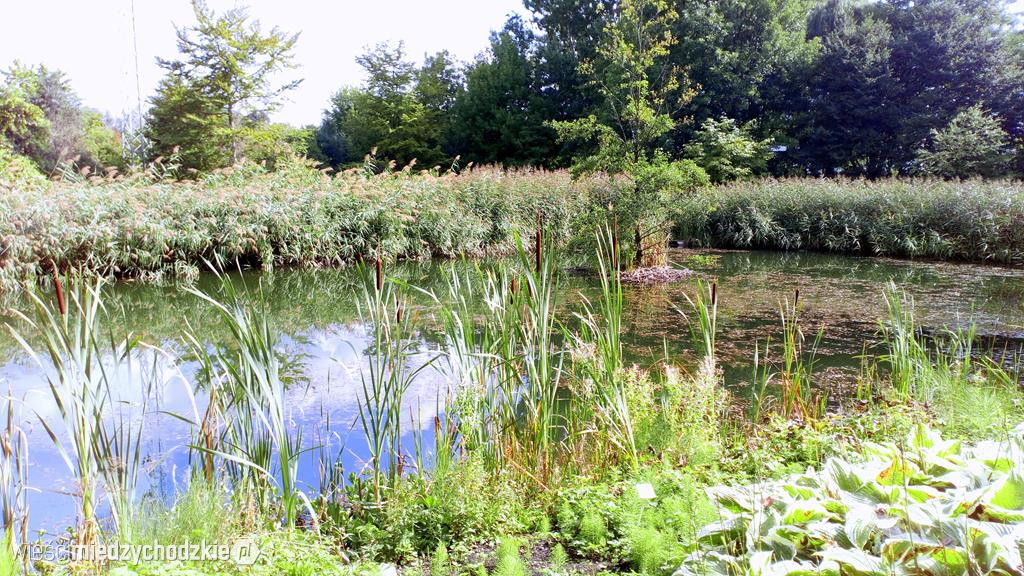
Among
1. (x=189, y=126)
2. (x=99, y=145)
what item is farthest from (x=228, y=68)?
(x=99, y=145)

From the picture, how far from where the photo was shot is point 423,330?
5.54 metres

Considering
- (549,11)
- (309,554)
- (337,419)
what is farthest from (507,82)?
(309,554)

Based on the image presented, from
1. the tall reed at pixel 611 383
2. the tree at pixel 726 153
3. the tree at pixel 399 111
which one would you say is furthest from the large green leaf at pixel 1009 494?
the tree at pixel 399 111

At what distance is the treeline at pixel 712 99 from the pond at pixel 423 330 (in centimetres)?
777

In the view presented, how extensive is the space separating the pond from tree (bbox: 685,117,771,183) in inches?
224

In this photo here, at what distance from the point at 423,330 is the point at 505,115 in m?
20.3

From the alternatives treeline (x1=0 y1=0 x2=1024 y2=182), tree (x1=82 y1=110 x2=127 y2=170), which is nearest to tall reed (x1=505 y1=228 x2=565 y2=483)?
treeline (x1=0 y1=0 x2=1024 y2=182)

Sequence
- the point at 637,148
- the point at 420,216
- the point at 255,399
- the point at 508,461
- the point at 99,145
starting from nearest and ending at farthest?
the point at 255,399, the point at 508,461, the point at 637,148, the point at 420,216, the point at 99,145

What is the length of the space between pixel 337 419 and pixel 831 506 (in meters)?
2.50

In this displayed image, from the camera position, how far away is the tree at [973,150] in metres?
16.6

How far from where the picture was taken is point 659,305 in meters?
6.75

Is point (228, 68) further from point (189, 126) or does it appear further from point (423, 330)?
point (423, 330)

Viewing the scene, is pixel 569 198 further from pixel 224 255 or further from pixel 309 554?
pixel 309 554

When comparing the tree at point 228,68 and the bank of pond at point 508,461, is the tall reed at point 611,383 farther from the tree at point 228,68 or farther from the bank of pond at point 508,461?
the tree at point 228,68
